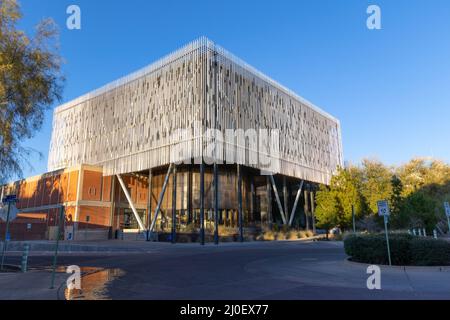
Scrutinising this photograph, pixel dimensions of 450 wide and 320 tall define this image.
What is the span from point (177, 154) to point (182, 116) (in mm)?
4869

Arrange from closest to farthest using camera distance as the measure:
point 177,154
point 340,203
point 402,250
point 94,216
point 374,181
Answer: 1. point 402,250
2. point 340,203
3. point 177,154
4. point 94,216
5. point 374,181

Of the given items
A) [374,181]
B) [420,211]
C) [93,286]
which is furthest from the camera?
[374,181]

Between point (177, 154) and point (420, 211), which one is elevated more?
point (177, 154)

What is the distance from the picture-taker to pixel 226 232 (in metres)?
42.7

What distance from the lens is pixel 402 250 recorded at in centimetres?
Result: 1373

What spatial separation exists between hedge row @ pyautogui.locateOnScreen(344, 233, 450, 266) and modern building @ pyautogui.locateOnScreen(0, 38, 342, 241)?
82.2ft

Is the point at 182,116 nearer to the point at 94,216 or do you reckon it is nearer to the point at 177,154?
the point at 177,154

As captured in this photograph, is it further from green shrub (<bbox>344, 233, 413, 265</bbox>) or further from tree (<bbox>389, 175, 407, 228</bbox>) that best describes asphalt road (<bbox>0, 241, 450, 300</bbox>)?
tree (<bbox>389, 175, 407, 228</bbox>)

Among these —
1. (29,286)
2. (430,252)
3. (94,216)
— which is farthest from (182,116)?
(29,286)

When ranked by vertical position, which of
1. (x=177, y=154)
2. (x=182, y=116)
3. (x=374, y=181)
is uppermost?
(x=182, y=116)

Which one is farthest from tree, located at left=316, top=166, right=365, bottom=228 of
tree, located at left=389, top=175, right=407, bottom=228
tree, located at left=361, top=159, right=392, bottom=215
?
tree, located at left=361, top=159, right=392, bottom=215

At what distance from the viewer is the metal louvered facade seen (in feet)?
139
